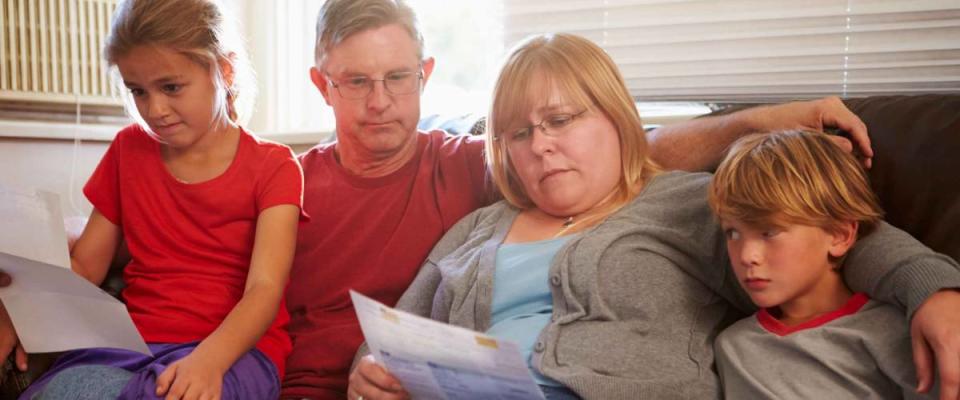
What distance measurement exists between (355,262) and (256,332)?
0.96ft

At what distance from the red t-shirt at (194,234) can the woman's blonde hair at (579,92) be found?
397mm

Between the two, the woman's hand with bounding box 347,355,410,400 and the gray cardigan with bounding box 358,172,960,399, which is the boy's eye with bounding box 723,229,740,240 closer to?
the gray cardigan with bounding box 358,172,960,399

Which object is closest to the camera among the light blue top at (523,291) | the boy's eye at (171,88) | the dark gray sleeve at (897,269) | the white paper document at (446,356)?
the white paper document at (446,356)

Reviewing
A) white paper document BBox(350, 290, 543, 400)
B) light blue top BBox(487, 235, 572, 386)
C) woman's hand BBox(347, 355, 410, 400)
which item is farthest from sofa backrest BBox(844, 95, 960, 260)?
woman's hand BBox(347, 355, 410, 400)

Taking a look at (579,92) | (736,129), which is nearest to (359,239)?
(579,92)

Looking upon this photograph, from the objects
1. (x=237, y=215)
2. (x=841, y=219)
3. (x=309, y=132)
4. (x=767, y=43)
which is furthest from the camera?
(x=309, y=132)

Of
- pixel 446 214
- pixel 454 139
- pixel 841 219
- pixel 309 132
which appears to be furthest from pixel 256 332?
pixel 309 132

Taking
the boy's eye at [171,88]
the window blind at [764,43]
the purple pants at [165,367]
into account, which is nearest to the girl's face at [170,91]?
the boy's eye at [171,88]

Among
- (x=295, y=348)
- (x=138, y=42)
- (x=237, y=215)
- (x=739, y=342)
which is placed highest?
(x=138, y=42)

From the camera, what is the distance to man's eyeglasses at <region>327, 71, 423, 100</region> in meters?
1.69

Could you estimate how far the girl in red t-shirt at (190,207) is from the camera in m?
1.49

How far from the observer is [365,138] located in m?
1.72

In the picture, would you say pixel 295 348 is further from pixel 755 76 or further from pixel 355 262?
pixel 755 76

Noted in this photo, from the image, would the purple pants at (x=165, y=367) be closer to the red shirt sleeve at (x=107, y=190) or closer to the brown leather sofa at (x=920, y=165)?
the red shirt sleeve at (x=107, y=190)
